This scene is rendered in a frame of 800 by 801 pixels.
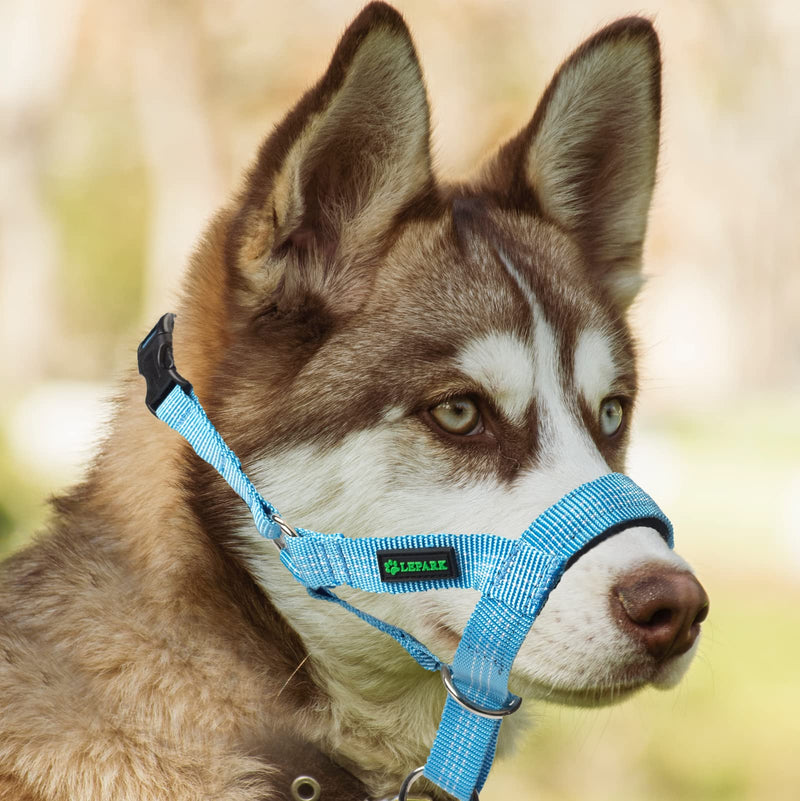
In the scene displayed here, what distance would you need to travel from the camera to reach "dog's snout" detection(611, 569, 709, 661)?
1.88 m

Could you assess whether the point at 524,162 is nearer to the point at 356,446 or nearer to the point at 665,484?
the point at 356,446

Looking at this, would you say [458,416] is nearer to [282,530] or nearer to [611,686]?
[282,530]

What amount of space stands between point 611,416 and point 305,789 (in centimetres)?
122

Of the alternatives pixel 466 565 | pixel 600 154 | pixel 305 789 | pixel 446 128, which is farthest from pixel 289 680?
pixel 446 128

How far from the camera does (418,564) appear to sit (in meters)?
2.04

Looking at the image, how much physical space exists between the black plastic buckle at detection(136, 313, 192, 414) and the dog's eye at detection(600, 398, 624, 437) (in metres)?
1.08

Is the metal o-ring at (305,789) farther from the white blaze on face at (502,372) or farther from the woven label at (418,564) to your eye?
the white blaze on face at (502,372)

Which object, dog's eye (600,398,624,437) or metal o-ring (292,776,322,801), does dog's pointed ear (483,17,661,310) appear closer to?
dog's eye (600,398,624,437)

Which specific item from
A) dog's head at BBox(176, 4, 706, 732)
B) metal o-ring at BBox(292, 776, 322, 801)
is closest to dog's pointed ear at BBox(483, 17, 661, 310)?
dog's head at BBox(176, 4, 706, 732)

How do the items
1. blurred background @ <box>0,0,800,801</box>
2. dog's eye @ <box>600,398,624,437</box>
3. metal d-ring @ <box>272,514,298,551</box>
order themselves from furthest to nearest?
blurred background @ <box>0,0,800,801</box> → dog's eye @ <box>600,398,624,437</box> → metal d-ring @ <box>272,514,298,551</box>

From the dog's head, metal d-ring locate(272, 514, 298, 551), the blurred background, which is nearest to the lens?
the dog's head

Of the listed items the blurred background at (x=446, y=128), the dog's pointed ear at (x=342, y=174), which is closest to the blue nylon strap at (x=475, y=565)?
the dog's pointed ear at (x=342, y=174)

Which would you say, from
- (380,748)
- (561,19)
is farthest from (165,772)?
(561,19)

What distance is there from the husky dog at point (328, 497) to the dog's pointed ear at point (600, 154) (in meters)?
0.06
